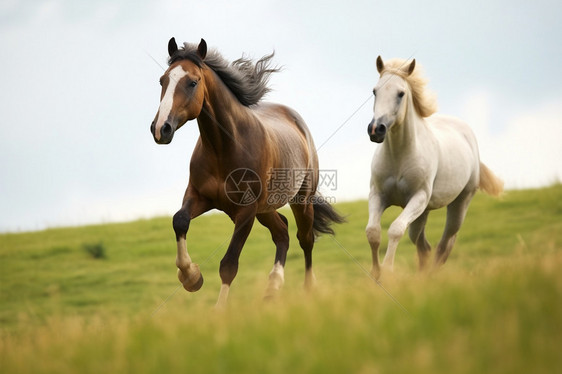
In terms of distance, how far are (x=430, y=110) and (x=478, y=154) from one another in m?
1.65

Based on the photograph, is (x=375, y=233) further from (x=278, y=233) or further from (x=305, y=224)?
(x=305, y=224)

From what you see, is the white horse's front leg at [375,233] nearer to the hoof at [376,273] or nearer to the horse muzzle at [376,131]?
the hoof at [376,273]

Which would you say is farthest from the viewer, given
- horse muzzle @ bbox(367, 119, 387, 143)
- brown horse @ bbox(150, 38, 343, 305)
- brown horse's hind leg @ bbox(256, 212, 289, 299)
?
brown horse's hind leg @ bbox(256, 212, 289, 299)

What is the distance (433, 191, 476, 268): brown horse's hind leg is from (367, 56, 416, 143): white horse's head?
6.59 ft

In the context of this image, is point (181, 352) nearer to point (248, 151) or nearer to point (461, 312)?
point (461, 312)

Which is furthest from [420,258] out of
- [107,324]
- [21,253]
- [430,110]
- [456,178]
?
[21,253]

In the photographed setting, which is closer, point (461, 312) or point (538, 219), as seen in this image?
point (461, 312)

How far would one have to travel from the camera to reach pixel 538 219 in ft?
41.7

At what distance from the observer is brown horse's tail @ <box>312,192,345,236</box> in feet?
28.5

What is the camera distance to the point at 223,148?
639 centimetres

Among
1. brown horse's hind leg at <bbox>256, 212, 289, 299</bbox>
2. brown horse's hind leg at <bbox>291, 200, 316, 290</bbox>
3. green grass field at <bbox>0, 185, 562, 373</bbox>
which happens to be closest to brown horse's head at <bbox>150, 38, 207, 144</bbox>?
green grass field at <bbox>0, 185, 562, 373</bbox>

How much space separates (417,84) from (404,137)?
587 mm

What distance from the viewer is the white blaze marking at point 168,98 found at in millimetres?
5648

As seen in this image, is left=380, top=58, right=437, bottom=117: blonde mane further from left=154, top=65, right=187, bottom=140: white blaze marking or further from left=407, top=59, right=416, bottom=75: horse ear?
left=154, top=65, right=187, bottom=140: white blaze marking
